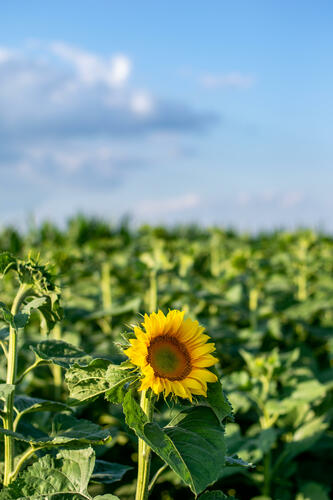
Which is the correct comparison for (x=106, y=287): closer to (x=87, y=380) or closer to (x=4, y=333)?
(x=4, y=333)

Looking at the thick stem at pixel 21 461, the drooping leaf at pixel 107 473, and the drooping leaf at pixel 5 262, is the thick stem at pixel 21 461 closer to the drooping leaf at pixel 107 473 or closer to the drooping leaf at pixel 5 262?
the drooping leaf at pixel 107 473

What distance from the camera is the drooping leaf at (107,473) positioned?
169 cm

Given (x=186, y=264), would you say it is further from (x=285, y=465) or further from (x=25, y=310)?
(x=25, y=310)

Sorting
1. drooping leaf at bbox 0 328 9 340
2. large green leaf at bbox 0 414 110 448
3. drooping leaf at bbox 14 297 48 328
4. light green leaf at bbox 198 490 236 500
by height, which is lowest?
light green leaf at bbox 198 490 236 500

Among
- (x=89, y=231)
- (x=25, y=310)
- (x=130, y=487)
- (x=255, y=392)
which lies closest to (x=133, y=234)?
(x=89, y=231)

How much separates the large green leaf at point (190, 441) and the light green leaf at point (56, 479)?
0.25m

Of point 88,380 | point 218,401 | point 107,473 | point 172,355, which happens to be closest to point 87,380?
point 88,380

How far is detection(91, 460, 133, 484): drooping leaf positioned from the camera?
1.69 m

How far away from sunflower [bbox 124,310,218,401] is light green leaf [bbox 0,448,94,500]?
Answer: 32 cm

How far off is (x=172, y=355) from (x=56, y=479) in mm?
442

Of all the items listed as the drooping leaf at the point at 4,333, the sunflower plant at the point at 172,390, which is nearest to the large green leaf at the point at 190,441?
the sunflower plant at the point at 172,390

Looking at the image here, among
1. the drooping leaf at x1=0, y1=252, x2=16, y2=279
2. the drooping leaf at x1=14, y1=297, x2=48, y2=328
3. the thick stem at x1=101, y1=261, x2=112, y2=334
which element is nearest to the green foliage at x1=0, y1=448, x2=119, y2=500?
the drooping leaf at x1=14, y1=297, x2=48, y2=328

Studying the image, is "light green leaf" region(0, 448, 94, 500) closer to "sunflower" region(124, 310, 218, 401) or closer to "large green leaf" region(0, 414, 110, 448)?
"large green leaf" region(0, 414, 110, 448)

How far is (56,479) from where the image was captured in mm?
1468
